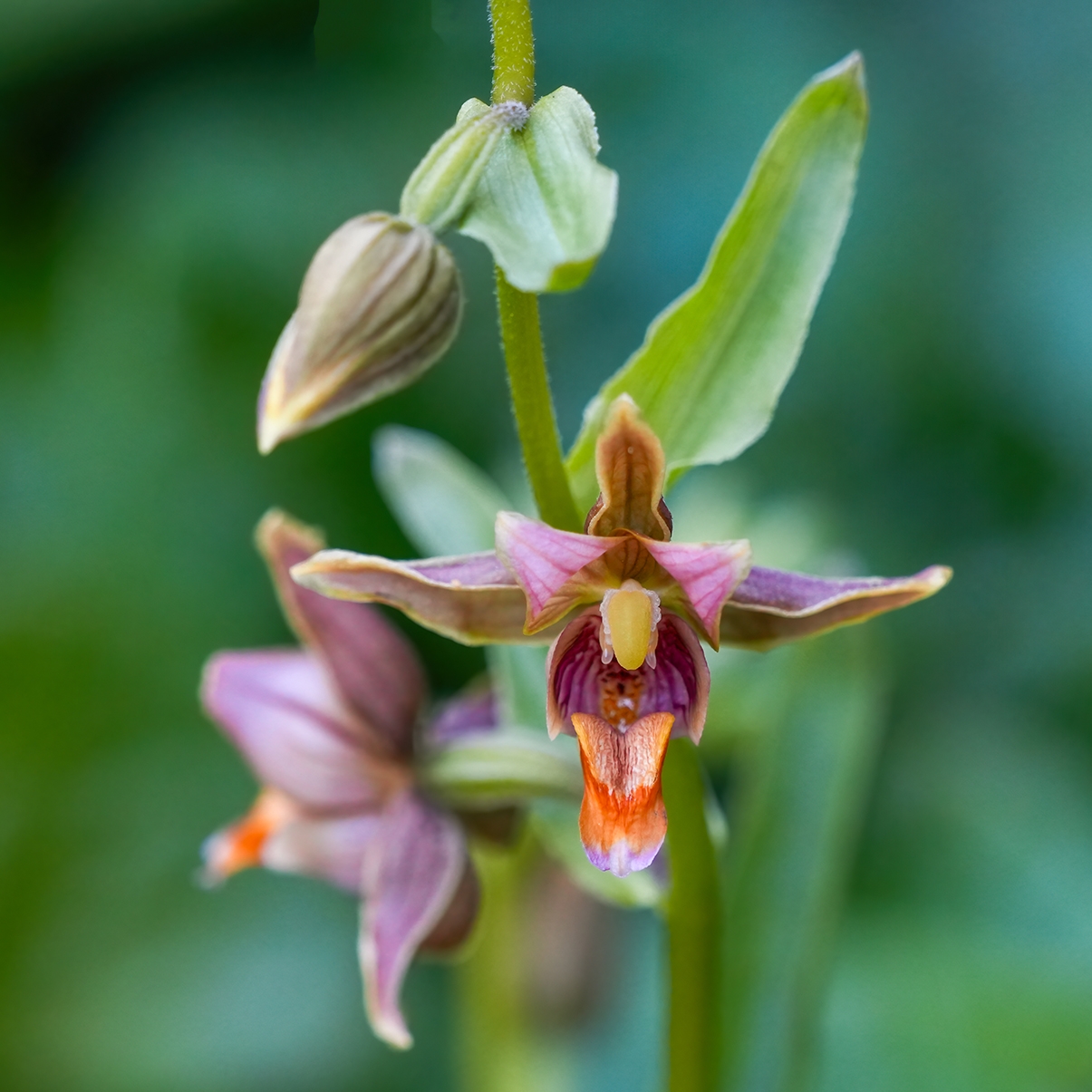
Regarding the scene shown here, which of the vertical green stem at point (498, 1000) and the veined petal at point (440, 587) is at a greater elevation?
the veined petal at point (440, 587)

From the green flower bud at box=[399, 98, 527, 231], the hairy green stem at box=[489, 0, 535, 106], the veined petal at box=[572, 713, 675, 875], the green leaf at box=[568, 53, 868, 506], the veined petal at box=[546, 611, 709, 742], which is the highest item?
the hairy green stem at box=[489, 0, 535, 106]

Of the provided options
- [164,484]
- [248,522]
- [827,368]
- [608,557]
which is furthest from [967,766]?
[608,557]

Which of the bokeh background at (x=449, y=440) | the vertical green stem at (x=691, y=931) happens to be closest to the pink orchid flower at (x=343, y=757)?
the vertical green stem at (x=691, y=931)

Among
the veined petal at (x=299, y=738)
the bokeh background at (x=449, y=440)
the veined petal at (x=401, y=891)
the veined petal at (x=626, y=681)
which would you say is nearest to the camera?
the veined petal at (x=626, y=681)

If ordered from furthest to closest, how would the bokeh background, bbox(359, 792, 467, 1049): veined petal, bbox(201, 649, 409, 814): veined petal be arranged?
1. the bokeh background
2. bbox(201, 649, 409, 814): veined petal
3. bbox(359, 792, 467, 1049): veined petal

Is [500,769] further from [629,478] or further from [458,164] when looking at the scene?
[458,164]

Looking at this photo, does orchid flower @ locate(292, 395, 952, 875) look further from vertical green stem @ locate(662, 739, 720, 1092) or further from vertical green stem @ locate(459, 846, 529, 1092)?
vertical green stem @ locate(459, 846, 529, 1092)

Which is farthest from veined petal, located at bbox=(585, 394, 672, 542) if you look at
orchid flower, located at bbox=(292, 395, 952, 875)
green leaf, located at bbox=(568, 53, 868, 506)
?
green leaf, located at bbox=(568, 53, 868, 506)

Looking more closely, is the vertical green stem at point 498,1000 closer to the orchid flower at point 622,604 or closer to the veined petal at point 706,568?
the orchid flower at point 622,604
